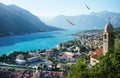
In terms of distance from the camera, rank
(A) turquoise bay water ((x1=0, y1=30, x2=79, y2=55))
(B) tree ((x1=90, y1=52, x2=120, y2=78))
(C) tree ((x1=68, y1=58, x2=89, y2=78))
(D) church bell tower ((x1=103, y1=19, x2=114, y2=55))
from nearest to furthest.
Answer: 1. (B) tree ((x1=90, y1=52, x2=120, y2=78))
2. (C) tree ((x1=68, y1=58, x2=89, y2=78))
3. (D) church bell tower ((x1=103, y1=19, x2=114, y2=55))
4. (A) turquoise bay water ((x1=0, y1=30, x2=79, y2=55))

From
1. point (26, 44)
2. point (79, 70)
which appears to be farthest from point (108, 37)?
point (26, 44)

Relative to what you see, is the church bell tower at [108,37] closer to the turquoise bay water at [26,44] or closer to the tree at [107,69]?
the tree at [107,69]

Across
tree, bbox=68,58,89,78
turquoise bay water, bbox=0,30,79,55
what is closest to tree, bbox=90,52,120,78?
tree, bbox=68,58,89,78

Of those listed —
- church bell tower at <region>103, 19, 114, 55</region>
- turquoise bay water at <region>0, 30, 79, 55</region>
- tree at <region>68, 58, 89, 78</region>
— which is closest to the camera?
tree at <region>68, 58, 89, 78</region>

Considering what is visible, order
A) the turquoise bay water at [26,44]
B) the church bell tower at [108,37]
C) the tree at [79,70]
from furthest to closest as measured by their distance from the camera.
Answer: the turquoise bay water at [26,44] → the church bell tower at [108,37] → the tree at [79,70]

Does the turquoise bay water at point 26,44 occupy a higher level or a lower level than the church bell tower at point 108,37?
lower

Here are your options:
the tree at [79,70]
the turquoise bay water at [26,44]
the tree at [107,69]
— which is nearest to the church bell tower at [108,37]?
the tree at [107,69]

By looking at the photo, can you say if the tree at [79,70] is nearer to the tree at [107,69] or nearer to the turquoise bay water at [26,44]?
the tree at [107,69]

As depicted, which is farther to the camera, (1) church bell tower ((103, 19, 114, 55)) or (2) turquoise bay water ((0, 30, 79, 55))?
(2) turquoise bay water ((0, 30, 79, 55))

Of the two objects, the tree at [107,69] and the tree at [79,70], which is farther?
the tree at [79,70]

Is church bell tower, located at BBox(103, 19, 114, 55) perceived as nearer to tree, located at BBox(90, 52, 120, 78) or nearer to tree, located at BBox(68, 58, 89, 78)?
tree, located at BBox(90, 52, 120, 78)

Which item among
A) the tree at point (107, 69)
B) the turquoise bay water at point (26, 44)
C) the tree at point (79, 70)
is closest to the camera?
the tree at point (107, 69)
